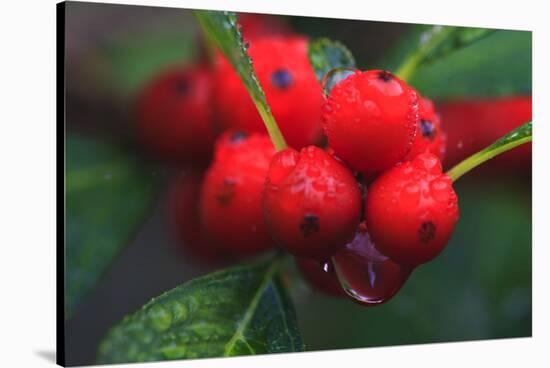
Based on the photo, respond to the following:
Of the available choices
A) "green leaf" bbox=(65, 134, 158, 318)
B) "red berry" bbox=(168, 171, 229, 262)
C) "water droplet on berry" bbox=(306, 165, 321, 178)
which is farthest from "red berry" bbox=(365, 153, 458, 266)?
"green leaf" bbox=(65, 134, 158, 318)

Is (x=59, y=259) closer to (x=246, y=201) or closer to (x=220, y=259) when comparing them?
(x=220, y=259)

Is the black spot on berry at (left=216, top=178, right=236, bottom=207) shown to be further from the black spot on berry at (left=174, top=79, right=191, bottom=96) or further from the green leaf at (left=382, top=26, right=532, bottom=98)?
the green leaf at (left=382, top=26, right=532, bottom=98)

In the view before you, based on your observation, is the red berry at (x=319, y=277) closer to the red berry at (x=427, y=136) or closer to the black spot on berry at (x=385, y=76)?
the red berry at (x=427, y=136)

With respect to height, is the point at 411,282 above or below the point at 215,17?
below

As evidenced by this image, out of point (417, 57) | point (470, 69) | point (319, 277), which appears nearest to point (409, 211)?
point (319, 277)

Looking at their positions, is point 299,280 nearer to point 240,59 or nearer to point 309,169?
point 309,169

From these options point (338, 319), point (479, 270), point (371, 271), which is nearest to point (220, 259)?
point (371, 271)
